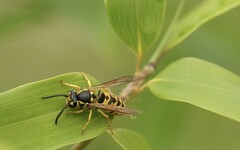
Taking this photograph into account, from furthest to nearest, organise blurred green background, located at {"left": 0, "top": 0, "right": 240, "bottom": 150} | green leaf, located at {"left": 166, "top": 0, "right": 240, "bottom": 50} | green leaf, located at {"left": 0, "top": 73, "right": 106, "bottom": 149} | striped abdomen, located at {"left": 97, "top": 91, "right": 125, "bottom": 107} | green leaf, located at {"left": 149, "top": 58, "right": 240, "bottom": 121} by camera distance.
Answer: blurred green background, located at {"left": 0, "top": 0, "right": 240, "bottom": 150} < green leaf, located at {"left": 166, "top": 0, "right": 240, "bottom": 50} < striped abdomen, located at {"left": 97, "top": 91, "right": 125, "bottom": 107} < green leaf, located at {"left": 149, "top": 58, "right": 240, "bottom": 121} < green leaf, located at {"left": 0, "top": 73, "right": 106, "bottom": 149}

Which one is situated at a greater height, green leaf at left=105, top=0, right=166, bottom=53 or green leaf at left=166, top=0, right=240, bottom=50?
green leaf at left=105, top=0, right=166, bottom=53

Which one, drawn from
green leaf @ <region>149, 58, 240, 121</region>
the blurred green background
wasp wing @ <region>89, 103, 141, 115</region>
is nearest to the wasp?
wasp wing @ <region>89, 103, 141, 115</region>

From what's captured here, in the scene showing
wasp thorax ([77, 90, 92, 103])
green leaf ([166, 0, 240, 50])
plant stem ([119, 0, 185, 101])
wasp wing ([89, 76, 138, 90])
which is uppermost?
green leaf ([166, 0, 240, 50])

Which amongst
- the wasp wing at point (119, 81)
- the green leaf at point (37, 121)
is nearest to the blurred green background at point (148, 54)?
the wasp wing at point (119, 81)

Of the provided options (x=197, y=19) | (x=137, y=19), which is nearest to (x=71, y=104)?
(x=137, y=19)

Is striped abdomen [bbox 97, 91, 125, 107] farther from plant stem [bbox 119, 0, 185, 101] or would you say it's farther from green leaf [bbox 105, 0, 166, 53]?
green leaf [bbox 105, 0, 166, 53]

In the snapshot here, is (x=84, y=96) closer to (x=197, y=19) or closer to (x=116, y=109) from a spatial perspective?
(x=116, y=109)

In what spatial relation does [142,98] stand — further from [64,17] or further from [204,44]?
[64,17]

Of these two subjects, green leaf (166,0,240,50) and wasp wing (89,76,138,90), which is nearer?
wasp wing (89,76,138,90)

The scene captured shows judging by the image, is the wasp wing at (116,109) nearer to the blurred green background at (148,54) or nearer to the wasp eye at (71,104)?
the wasp eye at (71,104)

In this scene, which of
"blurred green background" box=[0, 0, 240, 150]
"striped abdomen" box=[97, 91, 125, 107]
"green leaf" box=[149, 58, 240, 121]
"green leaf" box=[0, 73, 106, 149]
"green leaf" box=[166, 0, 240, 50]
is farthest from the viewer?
"blurred green background" box=[0, 0, 240, 150]
